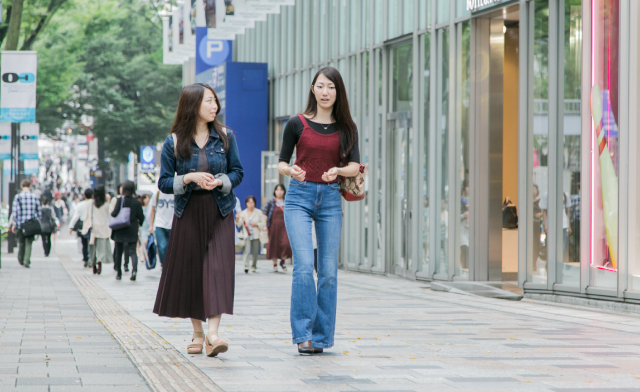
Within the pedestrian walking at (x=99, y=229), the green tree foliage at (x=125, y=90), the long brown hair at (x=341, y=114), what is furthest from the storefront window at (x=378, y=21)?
the green tree foliage at (x=125, y=90)

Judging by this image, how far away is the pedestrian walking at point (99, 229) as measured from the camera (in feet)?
55.3

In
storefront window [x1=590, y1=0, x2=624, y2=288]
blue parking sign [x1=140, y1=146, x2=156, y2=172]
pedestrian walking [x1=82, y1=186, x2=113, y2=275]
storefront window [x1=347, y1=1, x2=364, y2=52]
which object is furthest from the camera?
blue parking sign [x1=140, y1=146, x2=156, y2=172]

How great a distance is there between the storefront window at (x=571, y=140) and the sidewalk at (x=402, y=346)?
2.05ft

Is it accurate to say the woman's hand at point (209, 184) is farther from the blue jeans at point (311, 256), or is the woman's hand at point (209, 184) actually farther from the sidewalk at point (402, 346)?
the sidewalk at point (402, 346)

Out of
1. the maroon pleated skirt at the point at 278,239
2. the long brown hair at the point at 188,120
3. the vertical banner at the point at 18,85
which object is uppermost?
the vertical banner at the point at 18,85

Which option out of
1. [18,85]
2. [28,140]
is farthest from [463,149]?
[28,140]

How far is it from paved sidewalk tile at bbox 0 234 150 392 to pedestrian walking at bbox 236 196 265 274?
522cm

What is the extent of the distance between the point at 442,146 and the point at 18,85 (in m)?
11.3

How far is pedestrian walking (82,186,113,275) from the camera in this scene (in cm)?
1686

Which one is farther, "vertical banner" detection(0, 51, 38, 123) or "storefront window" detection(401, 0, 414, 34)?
"vertical banner" detection(0, 51, 38, 123)

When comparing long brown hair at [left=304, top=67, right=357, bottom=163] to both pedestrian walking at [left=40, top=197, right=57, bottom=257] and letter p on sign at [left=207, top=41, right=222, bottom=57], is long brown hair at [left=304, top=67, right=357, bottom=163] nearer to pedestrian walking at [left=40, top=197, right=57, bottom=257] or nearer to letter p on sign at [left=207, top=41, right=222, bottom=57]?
pedestrian walking at [left=40, top=197, right=57, bottom=257]

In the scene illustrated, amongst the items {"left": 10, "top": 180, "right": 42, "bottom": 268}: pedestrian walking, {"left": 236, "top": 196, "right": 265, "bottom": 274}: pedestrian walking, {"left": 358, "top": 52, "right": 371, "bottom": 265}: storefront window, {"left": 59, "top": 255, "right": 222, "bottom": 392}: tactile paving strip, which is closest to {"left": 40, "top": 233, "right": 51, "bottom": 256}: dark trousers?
{"left": 10, "top": 180, "right": 42, "bottom": 268}: pedestrian walking

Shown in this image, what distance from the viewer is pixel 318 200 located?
6234mm

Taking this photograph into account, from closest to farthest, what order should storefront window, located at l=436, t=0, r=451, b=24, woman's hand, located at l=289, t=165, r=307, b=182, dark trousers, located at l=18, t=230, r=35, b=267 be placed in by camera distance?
woman's hand, located at l=289, t=165, r=307, b=182, storefront window, located at l=436, t=0, r=451, b=24, dark trousers, located at l=18, t=230, r=35, b=267
